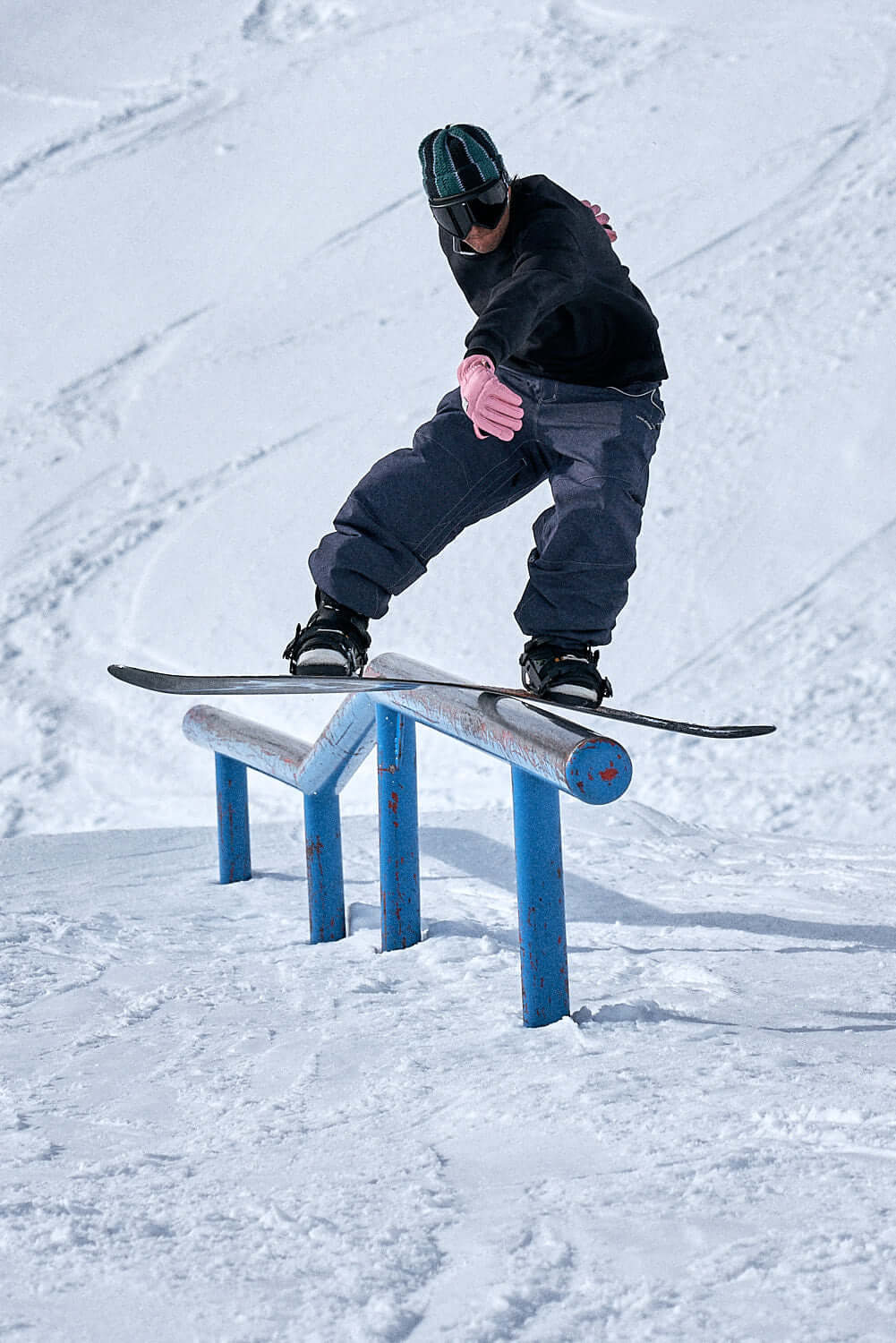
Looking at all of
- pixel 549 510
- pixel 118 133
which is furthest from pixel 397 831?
pixel 118 133

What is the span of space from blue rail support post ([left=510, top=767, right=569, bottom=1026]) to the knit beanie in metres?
0.93

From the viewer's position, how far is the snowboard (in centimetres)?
212

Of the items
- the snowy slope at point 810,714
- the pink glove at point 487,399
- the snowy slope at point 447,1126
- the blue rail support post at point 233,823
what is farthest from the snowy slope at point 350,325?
the pink glove at point 487,399

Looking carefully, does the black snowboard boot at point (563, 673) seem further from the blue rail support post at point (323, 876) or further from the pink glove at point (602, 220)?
the pink glove at point (602, 220)

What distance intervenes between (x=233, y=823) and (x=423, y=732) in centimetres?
198

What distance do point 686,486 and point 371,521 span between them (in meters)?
3.55

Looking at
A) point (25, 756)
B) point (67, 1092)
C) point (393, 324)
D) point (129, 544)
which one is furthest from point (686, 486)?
point (67, 1092)

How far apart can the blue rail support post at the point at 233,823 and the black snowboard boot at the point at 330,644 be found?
0.80 metres

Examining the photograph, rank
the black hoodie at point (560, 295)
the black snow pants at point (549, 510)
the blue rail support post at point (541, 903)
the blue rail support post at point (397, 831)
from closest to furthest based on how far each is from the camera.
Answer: the blue rail support post at point (541, 903) < the black hoodie at point (560, 295) < the black snow pants at point (549, 510) < the blue rail support post at point (397, 831)

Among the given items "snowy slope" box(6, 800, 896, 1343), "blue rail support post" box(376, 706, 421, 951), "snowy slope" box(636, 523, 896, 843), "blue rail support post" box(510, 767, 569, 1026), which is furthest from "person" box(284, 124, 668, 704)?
"snowy slope" box(636, 523, 896, 843)

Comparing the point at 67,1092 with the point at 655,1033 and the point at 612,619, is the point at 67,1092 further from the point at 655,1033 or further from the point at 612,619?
the point at 612,619

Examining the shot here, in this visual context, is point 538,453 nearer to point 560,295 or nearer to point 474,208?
point 560,295

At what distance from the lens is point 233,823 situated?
3033mm

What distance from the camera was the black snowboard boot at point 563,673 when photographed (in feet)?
7.27
